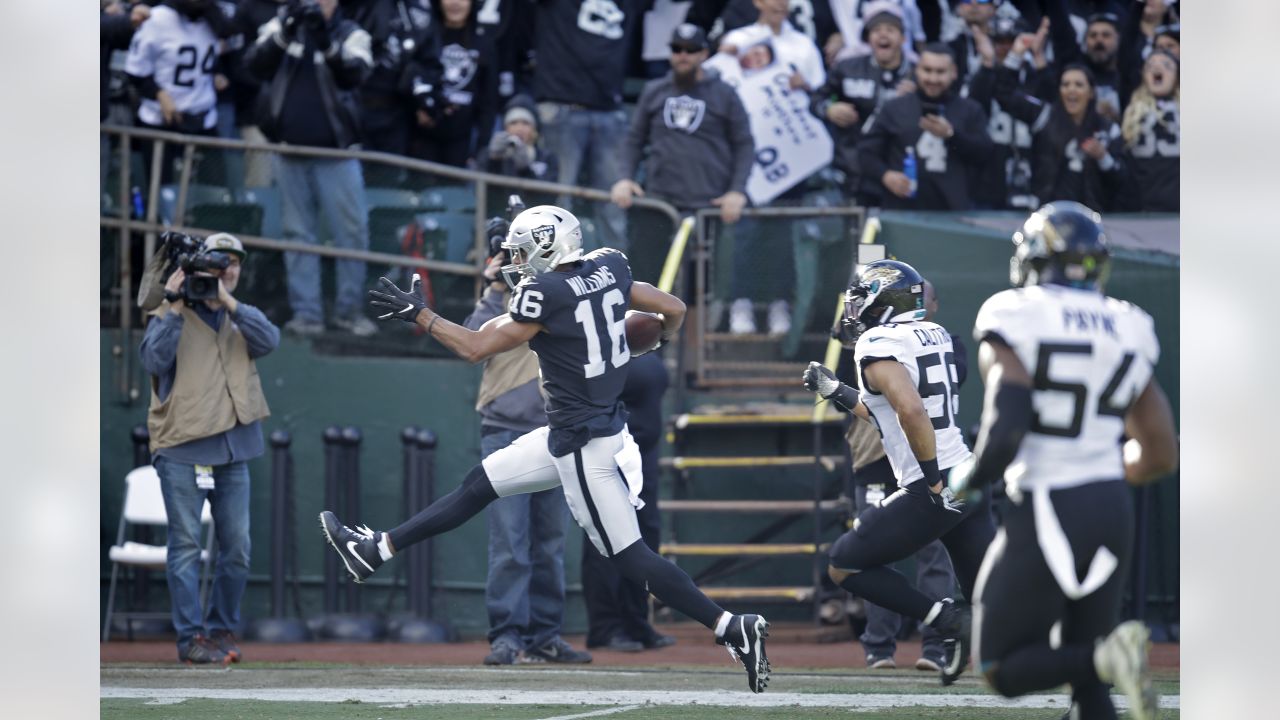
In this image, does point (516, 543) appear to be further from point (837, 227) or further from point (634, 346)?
point (837, 227)

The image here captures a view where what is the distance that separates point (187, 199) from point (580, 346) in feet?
15.0

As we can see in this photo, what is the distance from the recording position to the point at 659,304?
7844 millimetres

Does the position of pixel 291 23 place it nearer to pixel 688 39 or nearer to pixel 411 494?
pixel 688 39

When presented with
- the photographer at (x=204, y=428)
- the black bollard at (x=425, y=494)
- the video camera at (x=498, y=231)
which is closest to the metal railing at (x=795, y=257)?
the black bollard at (x=425, y=494)

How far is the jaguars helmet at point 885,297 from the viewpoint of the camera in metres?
7.52

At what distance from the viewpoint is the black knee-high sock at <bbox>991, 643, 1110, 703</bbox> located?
207 inches

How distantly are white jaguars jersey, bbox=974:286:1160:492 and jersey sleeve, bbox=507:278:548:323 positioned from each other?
92.1 inches

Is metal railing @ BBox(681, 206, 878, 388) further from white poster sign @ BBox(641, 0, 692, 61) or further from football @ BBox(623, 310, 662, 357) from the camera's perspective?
football @ BBox(623, 310, 662, 357)

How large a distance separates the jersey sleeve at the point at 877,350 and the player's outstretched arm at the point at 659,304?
2.95 ft

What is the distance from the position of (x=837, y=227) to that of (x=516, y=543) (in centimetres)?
308

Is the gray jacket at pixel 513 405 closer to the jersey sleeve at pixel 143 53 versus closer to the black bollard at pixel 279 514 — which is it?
the black bollard at pixel 279 514

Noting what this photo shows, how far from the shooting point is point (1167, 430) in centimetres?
558

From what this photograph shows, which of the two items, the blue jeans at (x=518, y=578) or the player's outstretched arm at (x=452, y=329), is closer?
the player's outstretched arm at (x=452, y=329)
